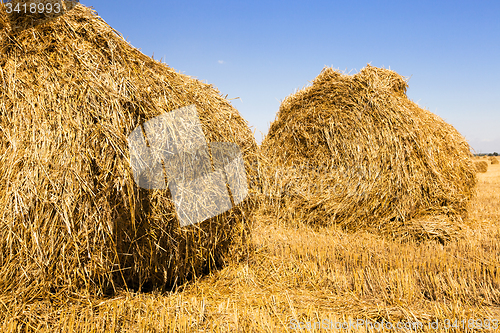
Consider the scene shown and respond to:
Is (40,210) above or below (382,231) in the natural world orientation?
above

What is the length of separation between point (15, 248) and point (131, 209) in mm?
812

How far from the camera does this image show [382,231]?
4.52 m

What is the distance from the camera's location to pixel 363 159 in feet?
16.2

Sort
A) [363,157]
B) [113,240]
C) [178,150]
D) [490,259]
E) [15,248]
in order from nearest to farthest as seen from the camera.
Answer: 1. [15,248]
2. [113,240]
3. [178,150]
4. [490,259]
5. [363,157]

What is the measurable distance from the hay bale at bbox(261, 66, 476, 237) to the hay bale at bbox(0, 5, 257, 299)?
167 cm

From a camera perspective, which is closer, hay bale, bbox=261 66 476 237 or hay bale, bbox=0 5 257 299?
hay bale, bbox=0 5 257 299

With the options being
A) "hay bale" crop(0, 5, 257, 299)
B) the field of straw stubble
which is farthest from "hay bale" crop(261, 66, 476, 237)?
"hay bale" crop(0, 5, 257, 299)

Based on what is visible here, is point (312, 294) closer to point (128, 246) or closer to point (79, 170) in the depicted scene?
point (128, 246)

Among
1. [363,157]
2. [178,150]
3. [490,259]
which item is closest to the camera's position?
[178,150]

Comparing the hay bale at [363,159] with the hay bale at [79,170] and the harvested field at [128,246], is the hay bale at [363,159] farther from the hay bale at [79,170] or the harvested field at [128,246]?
the hay bale at [79,170]

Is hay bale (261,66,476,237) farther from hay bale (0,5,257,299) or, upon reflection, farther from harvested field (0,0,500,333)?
hay bale (0,5,257,299)

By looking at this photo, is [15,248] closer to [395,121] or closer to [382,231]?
[382,231]

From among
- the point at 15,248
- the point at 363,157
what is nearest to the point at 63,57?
the point at 15,248

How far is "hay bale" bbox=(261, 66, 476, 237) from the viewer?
4496 mm
